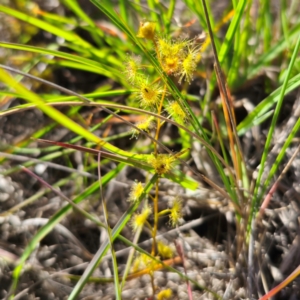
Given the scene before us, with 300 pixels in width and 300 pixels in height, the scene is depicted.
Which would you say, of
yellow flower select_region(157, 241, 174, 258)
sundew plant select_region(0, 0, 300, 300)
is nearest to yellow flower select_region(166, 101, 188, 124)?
sundew plant select_region(0, 0, 300, 300)

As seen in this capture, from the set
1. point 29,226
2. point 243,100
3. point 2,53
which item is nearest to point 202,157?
point 243,100

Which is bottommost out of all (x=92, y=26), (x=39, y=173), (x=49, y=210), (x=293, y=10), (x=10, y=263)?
(x=10, y=263)

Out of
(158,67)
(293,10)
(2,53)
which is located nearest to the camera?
(158,67)

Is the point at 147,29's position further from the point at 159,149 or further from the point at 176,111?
the point at 159,149

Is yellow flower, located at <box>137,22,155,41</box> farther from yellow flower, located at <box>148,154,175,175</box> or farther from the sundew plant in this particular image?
yellow flower, located at <box>148,154,175,175</box>

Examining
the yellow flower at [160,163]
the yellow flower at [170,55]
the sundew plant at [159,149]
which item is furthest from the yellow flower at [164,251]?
the yellow flower at [170,55]

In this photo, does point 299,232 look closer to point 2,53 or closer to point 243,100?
point 243,100

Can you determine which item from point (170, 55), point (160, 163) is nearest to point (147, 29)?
point (170, 55)

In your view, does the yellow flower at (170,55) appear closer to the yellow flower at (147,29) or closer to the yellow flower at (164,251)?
the yellow flower at (147,29)
